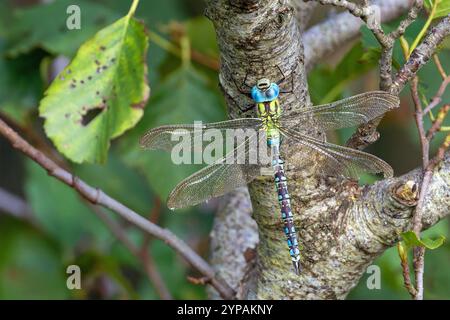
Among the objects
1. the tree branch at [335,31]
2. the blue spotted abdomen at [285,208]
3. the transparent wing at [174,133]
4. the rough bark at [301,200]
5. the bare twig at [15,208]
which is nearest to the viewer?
the rough bark at [301,200]

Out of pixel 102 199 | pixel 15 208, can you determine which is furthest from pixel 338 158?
pixel 15 208

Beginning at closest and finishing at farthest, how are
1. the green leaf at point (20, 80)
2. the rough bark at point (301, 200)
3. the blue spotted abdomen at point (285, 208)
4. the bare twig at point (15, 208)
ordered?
the rough bark at point (301, 200) < the blue spotted abdomen at point (285, 208) < the green leaf at point (20, 80) < the bare twig at point (15, 208)

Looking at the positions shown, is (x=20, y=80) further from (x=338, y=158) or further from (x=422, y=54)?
(x=422, y=54)

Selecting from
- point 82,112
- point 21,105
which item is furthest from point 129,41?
point 21,105

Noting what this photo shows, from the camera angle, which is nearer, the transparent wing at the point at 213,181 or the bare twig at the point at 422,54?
the bare twig at the point at 422,54

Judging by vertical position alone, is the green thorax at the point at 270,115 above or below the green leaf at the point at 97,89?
below

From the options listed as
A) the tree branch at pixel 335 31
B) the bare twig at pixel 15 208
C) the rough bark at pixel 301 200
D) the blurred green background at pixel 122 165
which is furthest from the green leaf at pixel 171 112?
the bare twig at pixel 15 208

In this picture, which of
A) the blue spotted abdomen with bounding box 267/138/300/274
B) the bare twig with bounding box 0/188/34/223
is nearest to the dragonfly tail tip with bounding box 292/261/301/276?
the blue spotted abdomen with bounding box 267/138/300/274

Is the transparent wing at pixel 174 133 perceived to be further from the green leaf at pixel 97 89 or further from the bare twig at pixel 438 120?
the bare twig at pixel 438 120
